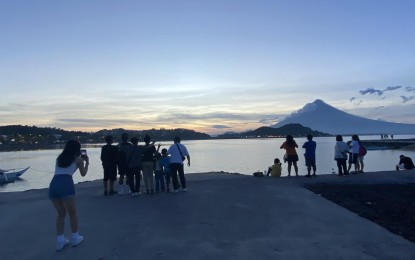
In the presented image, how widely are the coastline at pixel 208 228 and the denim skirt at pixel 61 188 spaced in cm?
89

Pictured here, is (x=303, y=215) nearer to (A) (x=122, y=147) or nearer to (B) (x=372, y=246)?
(B) (x=372, y=246)

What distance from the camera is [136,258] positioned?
5.66m

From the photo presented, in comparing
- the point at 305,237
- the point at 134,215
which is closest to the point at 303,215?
the point at 305,237

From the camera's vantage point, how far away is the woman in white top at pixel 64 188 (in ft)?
19.9

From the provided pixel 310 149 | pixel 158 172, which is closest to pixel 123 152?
pixel 158 172

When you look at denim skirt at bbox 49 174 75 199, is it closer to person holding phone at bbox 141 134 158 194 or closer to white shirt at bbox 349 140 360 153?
person holding phone at bbox 141 134 158 194

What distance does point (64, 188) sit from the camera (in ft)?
19.9

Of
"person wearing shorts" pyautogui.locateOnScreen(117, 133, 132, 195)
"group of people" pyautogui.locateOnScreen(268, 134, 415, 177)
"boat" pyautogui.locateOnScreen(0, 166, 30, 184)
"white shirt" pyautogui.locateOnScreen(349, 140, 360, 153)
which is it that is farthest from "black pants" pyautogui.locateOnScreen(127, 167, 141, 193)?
"boat" pyautogui.locateOnScreen(0, 166, 30, 184)

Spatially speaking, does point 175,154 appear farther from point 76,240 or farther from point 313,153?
point 313,153

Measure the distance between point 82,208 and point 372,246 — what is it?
21.2 feet

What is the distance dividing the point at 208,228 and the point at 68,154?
2754 millimetres

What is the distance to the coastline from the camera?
5859 mm

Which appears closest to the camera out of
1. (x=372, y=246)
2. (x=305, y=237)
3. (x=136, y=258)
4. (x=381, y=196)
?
(x=136, y=258)

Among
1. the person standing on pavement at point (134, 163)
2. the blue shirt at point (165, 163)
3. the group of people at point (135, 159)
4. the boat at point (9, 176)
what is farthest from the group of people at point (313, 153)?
the boat at point (9, 176)
